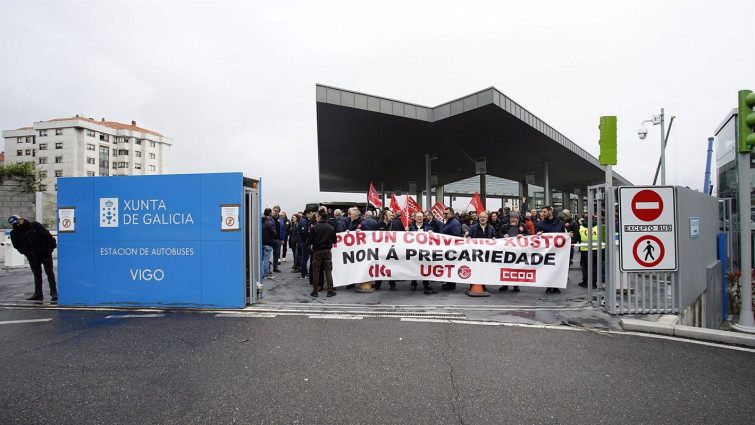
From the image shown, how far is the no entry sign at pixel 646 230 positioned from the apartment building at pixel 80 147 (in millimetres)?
72664

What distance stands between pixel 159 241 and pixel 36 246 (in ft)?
9.76

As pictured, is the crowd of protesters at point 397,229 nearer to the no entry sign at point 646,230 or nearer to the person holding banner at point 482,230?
the person holding banner at point 482,230

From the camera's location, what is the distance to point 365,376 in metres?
3.66

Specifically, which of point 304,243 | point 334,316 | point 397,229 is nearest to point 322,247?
point 334,316

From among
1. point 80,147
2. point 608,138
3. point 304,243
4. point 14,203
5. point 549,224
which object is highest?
point 80,147

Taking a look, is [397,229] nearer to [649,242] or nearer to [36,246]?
[649,242]

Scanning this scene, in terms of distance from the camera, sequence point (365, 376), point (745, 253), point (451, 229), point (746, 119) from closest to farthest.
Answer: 1. point (365, 376)
2. point (746, 119)
3. point (745, 253)
4. point (451, 229)

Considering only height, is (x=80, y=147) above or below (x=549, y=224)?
above

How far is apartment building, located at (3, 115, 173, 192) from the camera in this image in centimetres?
6612

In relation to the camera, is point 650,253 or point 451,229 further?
point 451,229

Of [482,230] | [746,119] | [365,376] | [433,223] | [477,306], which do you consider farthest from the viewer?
[433,223]

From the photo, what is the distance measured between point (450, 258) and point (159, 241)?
578 centimetres

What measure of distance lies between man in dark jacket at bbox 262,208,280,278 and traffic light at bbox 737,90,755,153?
9.47 metres

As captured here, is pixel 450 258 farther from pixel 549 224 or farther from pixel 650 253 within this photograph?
pixel 650 253
